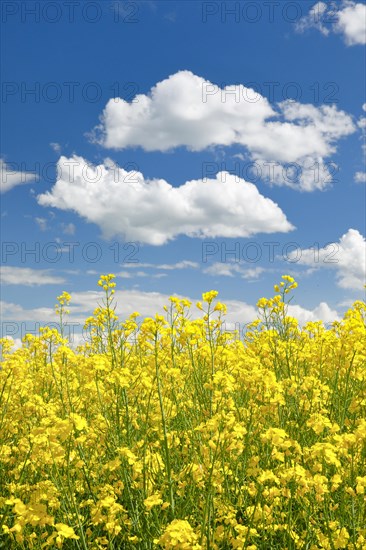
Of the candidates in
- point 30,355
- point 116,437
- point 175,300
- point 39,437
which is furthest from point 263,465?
point 30,355

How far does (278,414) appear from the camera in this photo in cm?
404

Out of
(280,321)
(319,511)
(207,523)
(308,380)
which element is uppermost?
(280,321)

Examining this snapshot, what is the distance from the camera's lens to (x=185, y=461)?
12.0ft

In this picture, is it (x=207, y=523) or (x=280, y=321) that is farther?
(x=280, y=321)

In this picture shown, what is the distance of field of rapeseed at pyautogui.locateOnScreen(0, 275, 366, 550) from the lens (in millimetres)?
2752

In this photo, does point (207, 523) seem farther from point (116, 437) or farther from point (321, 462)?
point (116, 437)

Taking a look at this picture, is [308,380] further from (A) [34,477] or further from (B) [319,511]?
(A) [34,477]

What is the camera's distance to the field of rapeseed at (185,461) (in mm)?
2752

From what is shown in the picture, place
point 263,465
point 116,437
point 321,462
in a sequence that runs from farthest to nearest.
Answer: point 263,465, point 116,437, point 321,462

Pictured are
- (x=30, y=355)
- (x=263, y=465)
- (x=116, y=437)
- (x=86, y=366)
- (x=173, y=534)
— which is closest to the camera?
(x=173, y=534)

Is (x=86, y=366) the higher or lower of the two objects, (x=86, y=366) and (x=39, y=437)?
the higher

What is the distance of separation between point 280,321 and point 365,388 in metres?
1.06

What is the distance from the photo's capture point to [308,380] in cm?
412

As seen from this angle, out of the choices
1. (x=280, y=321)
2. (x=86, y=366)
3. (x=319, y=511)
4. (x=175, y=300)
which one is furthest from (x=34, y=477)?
(x=280, y=321)
